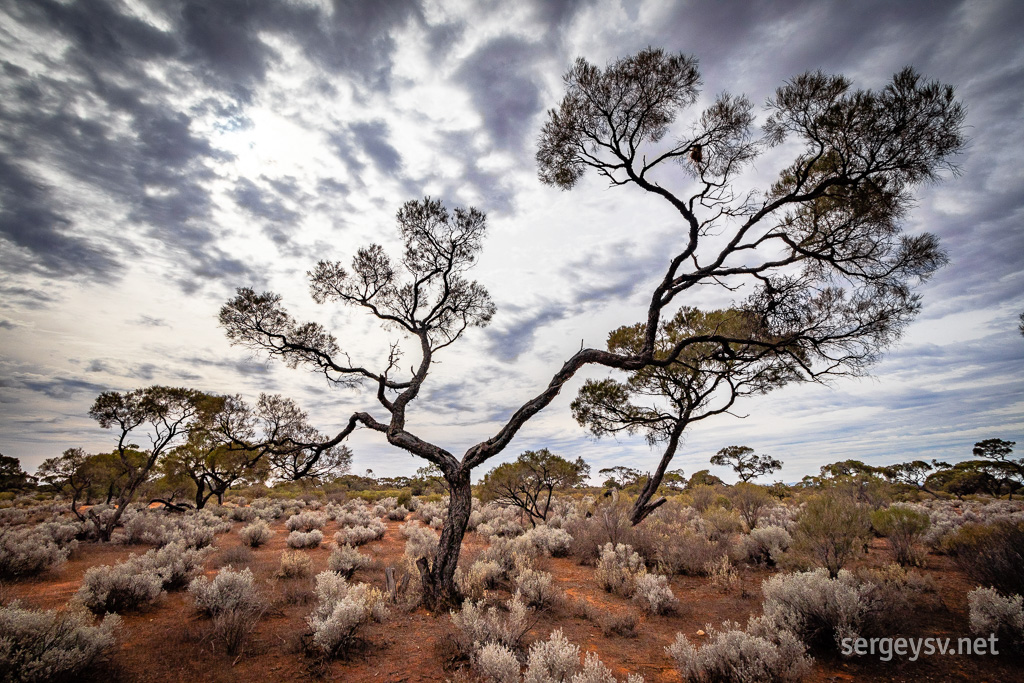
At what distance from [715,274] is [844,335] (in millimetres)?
3471

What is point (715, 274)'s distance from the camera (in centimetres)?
840

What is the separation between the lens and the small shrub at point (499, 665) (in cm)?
430

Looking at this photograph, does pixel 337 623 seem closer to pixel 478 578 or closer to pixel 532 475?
pixel 478 578

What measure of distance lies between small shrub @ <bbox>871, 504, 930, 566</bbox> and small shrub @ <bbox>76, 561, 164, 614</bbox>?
1748 cm

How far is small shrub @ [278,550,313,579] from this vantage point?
9.89 m

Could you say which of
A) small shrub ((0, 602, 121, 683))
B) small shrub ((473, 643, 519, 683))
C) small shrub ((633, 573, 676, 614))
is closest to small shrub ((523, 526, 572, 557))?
small shrub ((633, 573, 676, 614))

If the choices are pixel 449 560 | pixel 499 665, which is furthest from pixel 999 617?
pixel 449 560

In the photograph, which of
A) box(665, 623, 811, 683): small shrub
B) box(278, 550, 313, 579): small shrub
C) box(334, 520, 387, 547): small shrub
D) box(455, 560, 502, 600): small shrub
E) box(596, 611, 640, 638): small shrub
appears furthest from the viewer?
box(334, 520, 387, 547): small shrub

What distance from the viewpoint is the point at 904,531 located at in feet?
32.4

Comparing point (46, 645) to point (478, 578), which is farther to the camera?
point (478, 578)

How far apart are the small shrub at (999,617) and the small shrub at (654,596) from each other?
4316mm

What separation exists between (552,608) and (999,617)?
263 inches

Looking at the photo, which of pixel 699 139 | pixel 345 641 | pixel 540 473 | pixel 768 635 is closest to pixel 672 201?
pixel 699 139

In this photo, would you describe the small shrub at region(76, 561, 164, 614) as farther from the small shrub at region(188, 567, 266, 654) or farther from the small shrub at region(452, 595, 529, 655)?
the small shrub at region(452, 595, 529, 655)
